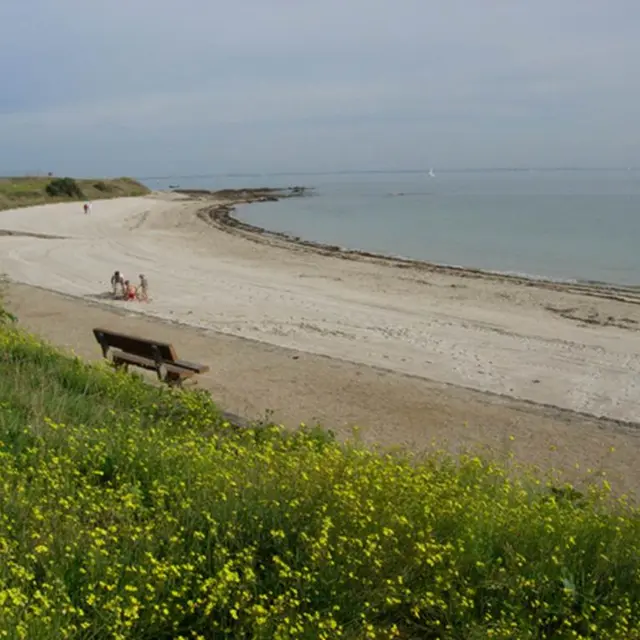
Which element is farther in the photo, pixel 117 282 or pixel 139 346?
pixel 117 282

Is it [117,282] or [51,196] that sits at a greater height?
[51,196]

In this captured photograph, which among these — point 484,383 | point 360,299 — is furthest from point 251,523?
point 360,299

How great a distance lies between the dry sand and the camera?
9664 millimetres

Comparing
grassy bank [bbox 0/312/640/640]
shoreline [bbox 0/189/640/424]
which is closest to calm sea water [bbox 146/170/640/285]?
shoreline [bbox 0/189/640/424]

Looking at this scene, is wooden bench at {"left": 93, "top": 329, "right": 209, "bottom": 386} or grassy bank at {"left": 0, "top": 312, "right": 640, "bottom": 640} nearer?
grassy bank at {"left": 0, "top": 312, "right": 640, "bottom": 640}

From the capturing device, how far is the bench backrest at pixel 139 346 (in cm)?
932

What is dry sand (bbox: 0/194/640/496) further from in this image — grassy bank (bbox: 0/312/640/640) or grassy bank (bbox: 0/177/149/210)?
grassy bank (bbox: 0/177/149/210)

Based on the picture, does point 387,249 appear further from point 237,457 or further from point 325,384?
point 237,457

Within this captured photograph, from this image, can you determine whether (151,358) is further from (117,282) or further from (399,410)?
(117,282)

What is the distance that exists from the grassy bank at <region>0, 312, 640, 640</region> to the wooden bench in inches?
171

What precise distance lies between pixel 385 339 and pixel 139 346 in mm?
5936

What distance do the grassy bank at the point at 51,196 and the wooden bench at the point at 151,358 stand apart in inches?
1782

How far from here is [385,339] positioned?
14.5m

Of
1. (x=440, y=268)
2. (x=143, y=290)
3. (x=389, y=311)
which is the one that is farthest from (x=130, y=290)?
(x=440, y=268)
